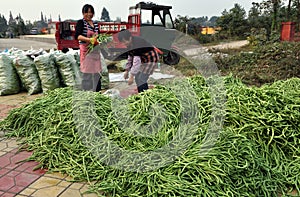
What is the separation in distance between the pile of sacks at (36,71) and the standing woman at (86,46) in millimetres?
728

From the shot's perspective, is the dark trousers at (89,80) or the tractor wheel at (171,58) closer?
the dark trousers at (89,80)

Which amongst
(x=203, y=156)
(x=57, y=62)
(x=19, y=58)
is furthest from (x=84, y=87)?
(x=203, y=156)

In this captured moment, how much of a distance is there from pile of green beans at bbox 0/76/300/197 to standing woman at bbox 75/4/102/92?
33.9 inches

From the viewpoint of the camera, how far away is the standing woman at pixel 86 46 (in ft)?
11.7

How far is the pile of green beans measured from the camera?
2.00 m

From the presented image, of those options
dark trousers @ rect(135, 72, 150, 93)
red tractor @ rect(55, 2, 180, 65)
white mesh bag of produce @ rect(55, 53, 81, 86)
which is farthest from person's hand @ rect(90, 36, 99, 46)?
red tractor @ rect(55, 2, 180, 65)

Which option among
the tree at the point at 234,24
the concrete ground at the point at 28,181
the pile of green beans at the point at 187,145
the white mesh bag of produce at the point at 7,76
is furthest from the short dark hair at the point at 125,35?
the tree at the point at 234,24

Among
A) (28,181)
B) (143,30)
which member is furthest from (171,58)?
(28,181)

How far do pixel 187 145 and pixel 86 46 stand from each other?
203 cm

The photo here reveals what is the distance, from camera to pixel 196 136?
229cm

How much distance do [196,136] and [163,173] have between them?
1.37 feet

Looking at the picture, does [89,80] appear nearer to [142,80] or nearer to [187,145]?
[142,80]

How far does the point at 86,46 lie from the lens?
12.0ft

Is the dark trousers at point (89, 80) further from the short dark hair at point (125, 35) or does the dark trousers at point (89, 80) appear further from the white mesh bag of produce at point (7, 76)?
Result: the white mesh bag of produce at point (7, 76)
